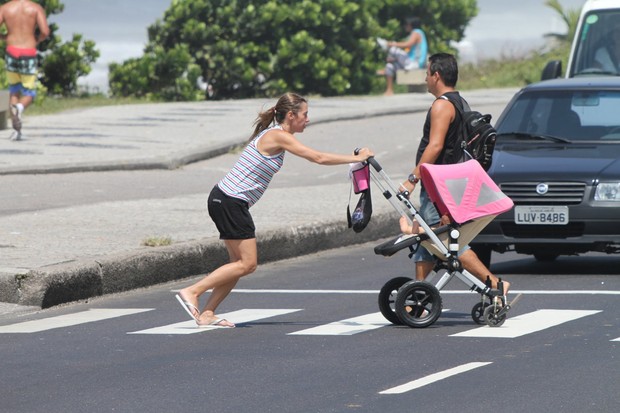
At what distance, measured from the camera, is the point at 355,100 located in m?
31.5

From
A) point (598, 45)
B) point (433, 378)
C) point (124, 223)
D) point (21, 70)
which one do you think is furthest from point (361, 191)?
point (21, 70)

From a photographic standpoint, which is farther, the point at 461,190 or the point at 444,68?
the point at 444,68

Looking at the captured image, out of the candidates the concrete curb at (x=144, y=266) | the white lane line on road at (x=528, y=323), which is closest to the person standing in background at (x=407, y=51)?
the concrete curb at (x=144, y=266)

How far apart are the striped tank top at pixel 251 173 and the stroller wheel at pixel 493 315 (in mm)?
1642

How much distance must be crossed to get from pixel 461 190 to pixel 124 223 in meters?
5.40

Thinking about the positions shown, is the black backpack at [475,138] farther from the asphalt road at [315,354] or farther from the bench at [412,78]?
the bench at [412,78]

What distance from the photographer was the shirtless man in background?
2173cm

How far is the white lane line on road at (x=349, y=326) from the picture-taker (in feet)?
33.1

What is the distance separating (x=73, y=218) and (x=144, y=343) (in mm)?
5414

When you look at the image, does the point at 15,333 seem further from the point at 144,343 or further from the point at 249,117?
the point at 249,117

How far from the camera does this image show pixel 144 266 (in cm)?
1268

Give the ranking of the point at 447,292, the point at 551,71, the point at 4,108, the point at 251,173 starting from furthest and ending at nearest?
the point at 4,108
the point at 551,71
the point at 447,292
the point at 251,173

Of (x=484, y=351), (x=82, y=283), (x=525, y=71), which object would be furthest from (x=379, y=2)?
(x=484, y=351)

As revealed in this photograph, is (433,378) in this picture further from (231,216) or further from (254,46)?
(254,46)
